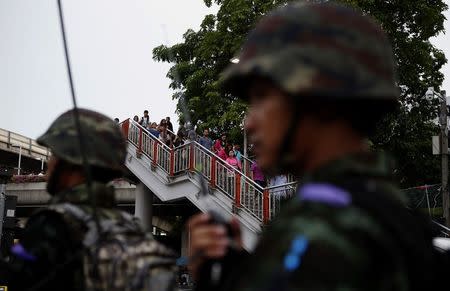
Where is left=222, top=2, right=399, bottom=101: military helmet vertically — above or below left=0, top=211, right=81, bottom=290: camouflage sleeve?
above

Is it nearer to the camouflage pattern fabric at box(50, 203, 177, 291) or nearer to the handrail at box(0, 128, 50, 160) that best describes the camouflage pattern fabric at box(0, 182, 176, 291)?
the camouflage pattern fabric at box(50, 203, 177, 291)

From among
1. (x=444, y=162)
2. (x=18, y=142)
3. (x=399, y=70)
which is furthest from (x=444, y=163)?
(x=18, y=142)

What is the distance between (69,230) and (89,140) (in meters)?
0.60

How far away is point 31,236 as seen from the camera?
2336mm

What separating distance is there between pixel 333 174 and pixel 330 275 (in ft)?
0.97

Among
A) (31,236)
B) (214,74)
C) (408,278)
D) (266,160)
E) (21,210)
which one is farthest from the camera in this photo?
(21,210)

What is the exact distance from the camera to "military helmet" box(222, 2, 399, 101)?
144cm

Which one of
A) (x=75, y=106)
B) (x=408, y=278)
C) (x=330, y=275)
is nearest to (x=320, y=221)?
(x=330, y=275)

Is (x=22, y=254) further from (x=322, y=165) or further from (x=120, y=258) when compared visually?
(x=322, y=165)

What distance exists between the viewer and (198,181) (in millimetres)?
Answer: 15055

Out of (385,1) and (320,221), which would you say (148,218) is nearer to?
(385,1)

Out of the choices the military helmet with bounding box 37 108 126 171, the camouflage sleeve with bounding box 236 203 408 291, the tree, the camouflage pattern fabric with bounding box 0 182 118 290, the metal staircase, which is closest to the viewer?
the camouflage sleeve with bounding box 236 203 408 291

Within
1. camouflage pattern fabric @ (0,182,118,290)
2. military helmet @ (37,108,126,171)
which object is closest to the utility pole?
military helmet @ (37,108,126,171)

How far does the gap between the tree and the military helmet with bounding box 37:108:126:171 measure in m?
16.2
